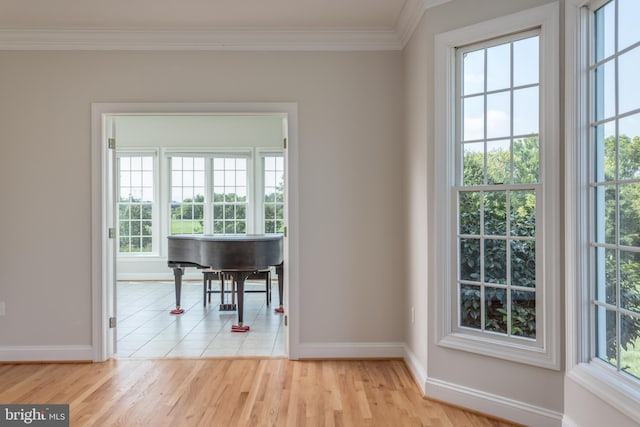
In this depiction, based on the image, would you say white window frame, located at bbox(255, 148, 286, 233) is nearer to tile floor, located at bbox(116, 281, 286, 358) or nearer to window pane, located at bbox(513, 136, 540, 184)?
tile floor, located at bbox(116, 281, 286, 358)

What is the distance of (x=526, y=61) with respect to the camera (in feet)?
8.77

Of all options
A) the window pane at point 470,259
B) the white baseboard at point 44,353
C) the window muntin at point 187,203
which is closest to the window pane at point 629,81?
the window pane at point 470,259

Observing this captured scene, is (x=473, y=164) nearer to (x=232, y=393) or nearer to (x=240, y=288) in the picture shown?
(x=232, y=393)

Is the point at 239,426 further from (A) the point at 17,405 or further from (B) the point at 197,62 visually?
(B) the point at 197,62

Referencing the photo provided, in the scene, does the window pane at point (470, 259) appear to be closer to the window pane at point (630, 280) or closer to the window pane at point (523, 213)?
the window pane at point (523, 213)

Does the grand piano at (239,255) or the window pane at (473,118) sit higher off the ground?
the window pane at (473,118)

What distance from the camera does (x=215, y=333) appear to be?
468 cm

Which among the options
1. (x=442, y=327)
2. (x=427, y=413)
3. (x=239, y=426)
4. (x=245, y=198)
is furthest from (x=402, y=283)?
(x=245, y=198)

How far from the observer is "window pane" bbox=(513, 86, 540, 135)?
8.66 ft

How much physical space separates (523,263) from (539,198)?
0.39m

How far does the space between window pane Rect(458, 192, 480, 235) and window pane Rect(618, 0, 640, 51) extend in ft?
3.63

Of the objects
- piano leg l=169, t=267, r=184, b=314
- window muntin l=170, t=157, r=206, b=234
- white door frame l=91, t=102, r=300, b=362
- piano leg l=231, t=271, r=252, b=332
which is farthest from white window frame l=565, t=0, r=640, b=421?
window muntin l=170, t=157, r=206, b=234

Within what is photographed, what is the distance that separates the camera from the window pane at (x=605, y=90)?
7.31 ft

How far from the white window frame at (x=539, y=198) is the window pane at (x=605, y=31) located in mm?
210
